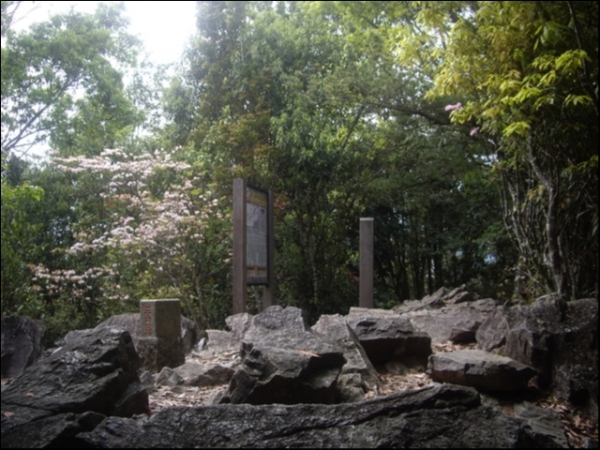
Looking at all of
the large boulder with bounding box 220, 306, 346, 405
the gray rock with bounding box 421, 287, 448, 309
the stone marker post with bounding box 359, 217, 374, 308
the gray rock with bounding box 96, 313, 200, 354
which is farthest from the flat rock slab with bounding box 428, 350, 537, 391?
the stone marker post with bounding box 359, 217, 374, 308

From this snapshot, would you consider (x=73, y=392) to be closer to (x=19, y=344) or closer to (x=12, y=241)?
(x=19, y=344)

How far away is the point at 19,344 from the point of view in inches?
130

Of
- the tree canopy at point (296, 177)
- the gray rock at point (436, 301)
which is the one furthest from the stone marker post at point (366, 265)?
the tree canopy at point (296, 177)

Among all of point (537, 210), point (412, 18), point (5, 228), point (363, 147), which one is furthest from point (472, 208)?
point (5, 228)

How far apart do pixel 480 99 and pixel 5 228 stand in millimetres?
4089

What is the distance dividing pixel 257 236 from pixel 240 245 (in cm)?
50

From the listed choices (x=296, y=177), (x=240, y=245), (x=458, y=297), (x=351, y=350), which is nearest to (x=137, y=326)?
(x=240, y=245)

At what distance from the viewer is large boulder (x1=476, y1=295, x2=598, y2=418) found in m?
3.32

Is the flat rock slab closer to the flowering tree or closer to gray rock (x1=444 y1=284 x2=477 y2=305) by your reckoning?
gray rock (x1=444 y1=284 x2=477 y2=305)

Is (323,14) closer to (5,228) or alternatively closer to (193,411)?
(5,228)

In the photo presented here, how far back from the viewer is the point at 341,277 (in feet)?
32.0

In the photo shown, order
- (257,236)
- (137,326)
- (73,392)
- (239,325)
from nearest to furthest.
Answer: (73,392)
(137,326)
(239,325)
(257,236)

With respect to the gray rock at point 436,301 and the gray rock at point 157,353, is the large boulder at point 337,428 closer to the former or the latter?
the gray rock at point 157,353

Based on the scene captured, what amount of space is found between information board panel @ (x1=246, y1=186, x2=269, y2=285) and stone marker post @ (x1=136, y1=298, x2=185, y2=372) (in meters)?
2.01
